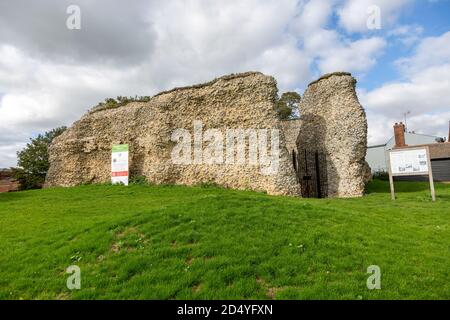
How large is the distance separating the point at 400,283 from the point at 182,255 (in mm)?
4164

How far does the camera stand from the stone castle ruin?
65.2 ft

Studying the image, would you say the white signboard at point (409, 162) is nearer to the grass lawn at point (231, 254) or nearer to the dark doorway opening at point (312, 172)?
the dark doorway opening at point (312, 172)

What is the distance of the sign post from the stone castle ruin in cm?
310

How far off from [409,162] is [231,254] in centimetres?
1362

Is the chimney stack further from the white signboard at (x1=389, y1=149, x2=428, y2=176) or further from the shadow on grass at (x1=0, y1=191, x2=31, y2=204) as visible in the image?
the shadow on grass at (x1=0, y1=191, x2=31, y2=204)

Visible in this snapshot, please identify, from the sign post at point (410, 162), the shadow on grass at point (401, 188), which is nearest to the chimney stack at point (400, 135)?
the shadow on grass at point (401, 188)

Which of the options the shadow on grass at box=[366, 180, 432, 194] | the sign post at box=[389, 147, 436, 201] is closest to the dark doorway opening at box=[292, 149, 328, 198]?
the shadow on grass at box=[366, 180, 432, 194]

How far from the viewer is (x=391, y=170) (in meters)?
16.9

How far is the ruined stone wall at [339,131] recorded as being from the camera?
2012 cm

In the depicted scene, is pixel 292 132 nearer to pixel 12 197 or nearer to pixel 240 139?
pixel 240 139

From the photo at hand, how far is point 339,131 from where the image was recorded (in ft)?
68.9

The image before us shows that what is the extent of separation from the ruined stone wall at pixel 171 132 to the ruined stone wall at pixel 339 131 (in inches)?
152

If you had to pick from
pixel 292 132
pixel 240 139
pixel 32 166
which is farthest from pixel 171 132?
pixel 32 166
